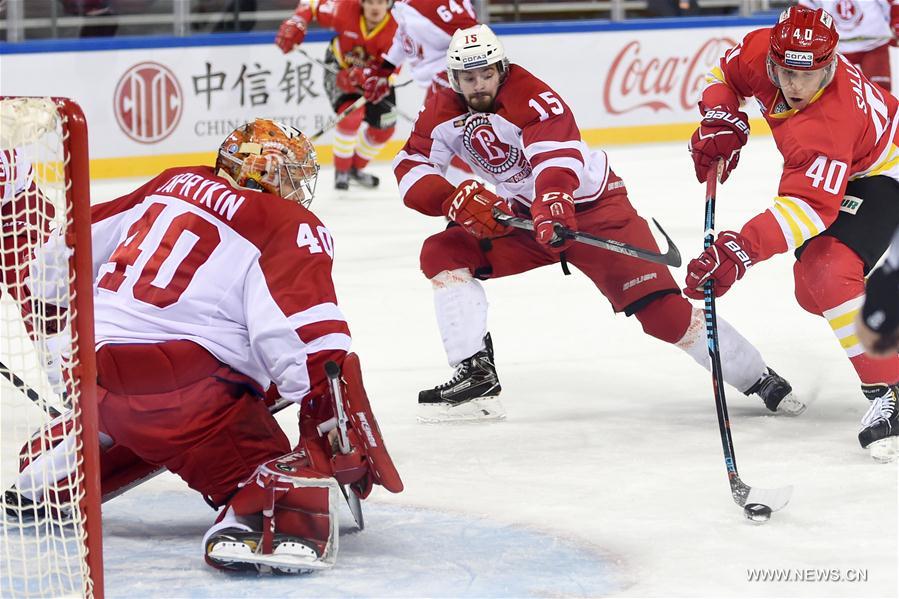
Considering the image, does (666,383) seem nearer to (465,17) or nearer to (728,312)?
(728,312)

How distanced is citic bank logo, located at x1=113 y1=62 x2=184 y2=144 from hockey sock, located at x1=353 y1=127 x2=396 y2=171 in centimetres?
98

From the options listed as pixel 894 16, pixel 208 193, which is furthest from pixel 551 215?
pixel 894 16

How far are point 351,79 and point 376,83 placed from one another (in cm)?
18

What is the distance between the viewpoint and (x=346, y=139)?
7.66 m

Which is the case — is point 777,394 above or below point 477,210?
below

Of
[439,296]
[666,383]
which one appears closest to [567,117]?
[439,296]

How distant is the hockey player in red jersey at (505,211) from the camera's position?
3.74 metres

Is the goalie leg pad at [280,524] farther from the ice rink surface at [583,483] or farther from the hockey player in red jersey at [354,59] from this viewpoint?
the hockey player in red jersey at [354,59]

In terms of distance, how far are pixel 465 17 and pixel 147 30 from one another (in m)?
2.18

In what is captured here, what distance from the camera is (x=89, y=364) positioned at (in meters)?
2.33

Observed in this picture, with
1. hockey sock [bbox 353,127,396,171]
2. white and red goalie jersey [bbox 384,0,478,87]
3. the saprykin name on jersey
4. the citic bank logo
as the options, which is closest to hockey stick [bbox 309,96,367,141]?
hockey sock [bbox 353,127,396,171]

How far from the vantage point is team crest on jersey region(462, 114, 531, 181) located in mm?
3848

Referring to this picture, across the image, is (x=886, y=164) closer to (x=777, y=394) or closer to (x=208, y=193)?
(x=777, y=394)

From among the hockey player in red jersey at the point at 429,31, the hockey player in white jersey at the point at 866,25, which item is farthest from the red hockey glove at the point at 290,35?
the hockey player in white jersey at the point at 866,25
